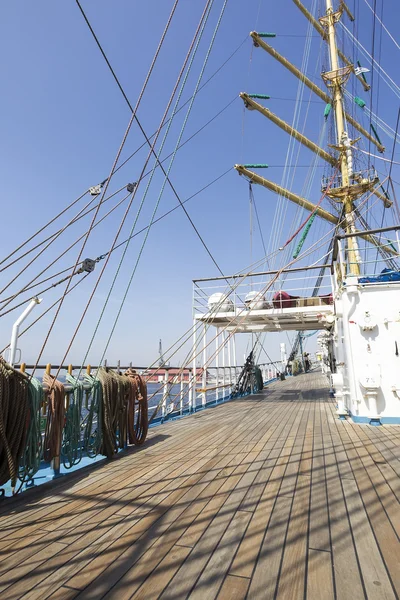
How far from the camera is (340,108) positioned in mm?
19516

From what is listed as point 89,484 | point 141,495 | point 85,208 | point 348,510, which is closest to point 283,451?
point 348,510

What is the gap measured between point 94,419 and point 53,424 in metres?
0.85

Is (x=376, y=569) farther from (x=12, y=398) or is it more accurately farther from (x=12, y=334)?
(x=12, y=334)

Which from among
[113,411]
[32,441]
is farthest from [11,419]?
[113,411]

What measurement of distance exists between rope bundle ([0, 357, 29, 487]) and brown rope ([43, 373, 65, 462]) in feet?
1.47

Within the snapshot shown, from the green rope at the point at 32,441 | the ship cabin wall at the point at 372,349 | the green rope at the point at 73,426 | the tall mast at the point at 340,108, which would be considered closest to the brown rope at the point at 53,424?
the green rope at the point at 73,426

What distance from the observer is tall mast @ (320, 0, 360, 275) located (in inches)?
714

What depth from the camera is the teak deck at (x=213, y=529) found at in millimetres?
1733

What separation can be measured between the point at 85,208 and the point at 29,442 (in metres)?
3.47

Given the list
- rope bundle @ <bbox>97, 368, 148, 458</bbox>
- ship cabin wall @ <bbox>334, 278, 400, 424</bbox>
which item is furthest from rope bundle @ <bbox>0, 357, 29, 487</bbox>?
ship cabin wall @ <bbox>334, 278, 400, 424</bbox>

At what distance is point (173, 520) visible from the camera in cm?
247

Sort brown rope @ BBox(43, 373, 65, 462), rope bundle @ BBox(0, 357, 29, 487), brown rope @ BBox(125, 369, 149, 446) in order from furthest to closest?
brown rope @ BBox(125, 369, 149, 446), brown rope @ BBox(43, 373, 65, 462), rope bundle @ BBox(0, 357, 29, 487)

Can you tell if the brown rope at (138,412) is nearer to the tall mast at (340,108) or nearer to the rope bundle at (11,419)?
the rope bundle at (11,419)

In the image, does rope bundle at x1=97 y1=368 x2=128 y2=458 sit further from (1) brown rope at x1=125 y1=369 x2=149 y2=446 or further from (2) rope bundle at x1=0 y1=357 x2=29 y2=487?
(2) rope bundle at x1=0 y1=357 x2=29 y2=487
